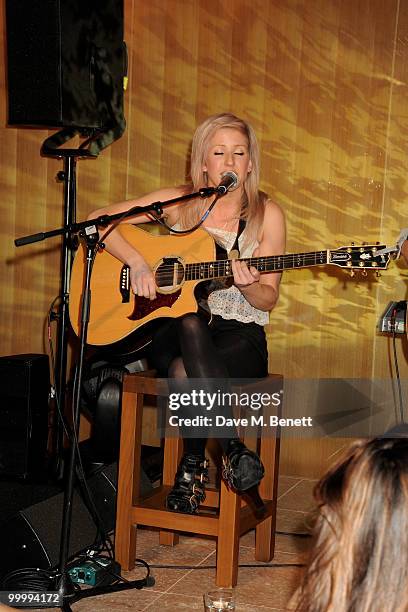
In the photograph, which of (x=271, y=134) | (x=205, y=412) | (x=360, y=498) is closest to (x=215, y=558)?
(x=205, y=412)

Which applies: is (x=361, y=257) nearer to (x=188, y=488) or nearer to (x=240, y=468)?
(x=240, y=468)

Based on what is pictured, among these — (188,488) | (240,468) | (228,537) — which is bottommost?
(228,537)

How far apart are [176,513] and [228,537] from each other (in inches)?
7.6

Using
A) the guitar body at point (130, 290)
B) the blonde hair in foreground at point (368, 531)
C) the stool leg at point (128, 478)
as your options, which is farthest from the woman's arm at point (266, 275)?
the blonde hair in foreground at point (368, 531)

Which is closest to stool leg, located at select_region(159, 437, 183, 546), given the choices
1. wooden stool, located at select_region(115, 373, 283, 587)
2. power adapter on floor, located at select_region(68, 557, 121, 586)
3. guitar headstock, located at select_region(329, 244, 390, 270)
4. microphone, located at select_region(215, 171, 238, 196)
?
wooden stool, located at select_region(115, 373, 283, 587)

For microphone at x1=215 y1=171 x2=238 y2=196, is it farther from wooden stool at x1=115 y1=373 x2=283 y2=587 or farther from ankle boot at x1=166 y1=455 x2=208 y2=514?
ankle boot at x1=166 y1=455 x2=208 y2=514

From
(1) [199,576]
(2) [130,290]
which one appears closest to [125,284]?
(2) [130,290]

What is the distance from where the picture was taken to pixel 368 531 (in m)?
0.97

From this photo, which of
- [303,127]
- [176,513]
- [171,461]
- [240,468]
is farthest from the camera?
[303,127]

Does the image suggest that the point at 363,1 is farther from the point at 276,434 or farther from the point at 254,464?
the point at 254,464

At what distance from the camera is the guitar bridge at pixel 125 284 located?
304cm

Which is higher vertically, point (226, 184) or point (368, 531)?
point (226, 184)

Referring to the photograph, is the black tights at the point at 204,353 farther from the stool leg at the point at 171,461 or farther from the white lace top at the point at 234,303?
the stool leg at the point at 171,461

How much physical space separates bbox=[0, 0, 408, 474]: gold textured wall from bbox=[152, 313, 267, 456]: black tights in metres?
0.98
